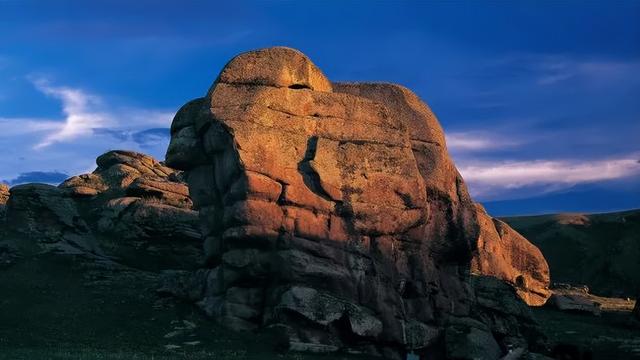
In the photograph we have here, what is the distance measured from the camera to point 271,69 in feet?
171

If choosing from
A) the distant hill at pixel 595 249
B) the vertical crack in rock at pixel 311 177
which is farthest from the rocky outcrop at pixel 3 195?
the distant hill at pixel 595 249

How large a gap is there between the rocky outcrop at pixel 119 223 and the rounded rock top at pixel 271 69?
73.6 feet

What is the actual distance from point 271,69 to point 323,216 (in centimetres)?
1135

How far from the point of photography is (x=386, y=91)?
58562 mm

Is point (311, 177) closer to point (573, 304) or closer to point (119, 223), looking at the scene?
point (119, 223)

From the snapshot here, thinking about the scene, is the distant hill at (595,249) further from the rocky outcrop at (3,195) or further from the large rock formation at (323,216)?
the rocky outcrop at (3,195)

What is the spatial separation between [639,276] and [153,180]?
7849 cm

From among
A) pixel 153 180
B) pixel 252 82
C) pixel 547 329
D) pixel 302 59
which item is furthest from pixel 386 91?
pixel 153 180

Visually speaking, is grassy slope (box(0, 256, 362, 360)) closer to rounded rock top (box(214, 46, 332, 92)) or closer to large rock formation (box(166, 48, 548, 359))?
large rock formation (box(166, 48, 548, 359))

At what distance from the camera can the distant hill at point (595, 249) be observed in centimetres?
11675

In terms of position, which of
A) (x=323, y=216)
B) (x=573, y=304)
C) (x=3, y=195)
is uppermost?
(x=3, y=195)

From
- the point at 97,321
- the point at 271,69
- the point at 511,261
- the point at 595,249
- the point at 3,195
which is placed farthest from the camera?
the point at 595,249

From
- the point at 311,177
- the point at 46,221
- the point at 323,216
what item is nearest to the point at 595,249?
the point at 323,216

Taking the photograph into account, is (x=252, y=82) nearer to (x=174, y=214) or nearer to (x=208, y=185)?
(x=208, y=185)
